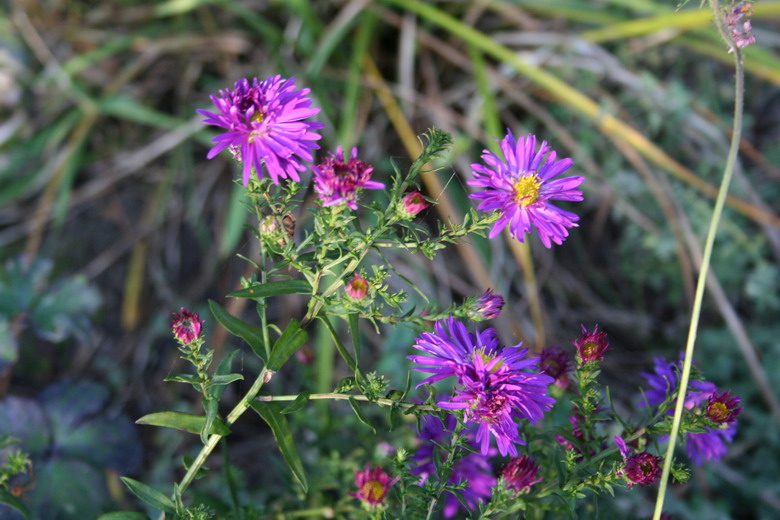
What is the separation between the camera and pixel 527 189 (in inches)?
27.5

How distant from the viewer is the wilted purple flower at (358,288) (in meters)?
0.63

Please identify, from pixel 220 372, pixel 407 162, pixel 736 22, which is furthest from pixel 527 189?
pixel 407 162

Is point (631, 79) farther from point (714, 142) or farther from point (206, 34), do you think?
point (206, 34)

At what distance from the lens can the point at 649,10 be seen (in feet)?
5.14

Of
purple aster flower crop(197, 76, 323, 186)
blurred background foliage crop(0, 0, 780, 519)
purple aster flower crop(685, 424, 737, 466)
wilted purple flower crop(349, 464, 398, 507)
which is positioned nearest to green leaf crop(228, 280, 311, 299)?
purple aster flower crop(197, 76, 323, 186)

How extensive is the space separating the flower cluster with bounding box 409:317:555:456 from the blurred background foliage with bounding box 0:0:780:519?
0.68m

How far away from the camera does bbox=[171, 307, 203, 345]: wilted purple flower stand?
0.65m

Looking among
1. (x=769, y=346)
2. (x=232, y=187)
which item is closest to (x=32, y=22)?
(x=232, y=187)

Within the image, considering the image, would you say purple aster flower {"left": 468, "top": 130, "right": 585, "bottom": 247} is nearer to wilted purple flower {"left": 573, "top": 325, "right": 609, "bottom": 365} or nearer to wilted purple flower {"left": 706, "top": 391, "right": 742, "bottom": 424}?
wilted purple flower {"left": 573, "top": 325, "right": 609, "bottom": 365}

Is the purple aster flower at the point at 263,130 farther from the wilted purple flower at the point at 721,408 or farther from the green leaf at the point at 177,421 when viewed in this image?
the wilted purple flower at the point at 721,408

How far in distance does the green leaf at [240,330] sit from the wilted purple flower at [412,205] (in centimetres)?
21

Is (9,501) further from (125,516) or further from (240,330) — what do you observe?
(240,330)

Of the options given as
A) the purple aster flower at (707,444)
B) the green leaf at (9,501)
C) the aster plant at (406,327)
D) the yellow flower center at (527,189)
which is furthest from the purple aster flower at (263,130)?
the purple aster flower at (707,444)

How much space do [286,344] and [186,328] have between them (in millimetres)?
99
